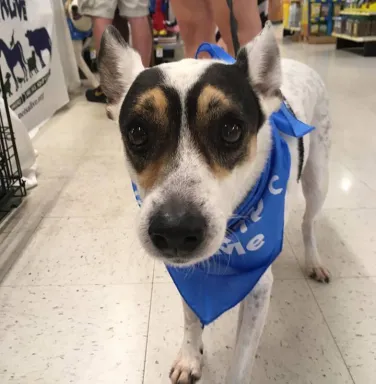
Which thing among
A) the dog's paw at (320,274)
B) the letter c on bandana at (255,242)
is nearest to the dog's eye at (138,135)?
the letter c on bandana at (255,242)

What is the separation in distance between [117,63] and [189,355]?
88cm

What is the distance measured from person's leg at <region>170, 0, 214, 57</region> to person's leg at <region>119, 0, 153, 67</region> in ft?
4.59

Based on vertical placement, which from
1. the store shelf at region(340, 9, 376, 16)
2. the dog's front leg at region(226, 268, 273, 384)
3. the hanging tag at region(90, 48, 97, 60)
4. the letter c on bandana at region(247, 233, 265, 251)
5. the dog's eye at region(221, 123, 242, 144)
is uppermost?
the dog's eye at region(221, 123, 242, 144)

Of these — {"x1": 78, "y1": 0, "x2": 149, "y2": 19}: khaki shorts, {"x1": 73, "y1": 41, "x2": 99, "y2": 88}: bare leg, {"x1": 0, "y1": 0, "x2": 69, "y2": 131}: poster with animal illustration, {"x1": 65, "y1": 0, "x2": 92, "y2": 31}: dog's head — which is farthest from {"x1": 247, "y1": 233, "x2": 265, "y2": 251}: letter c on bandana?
{"x1": 73, "y1": 41, "x2": 99, "y2": 88}: bare leg

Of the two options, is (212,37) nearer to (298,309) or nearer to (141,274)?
(141,274)

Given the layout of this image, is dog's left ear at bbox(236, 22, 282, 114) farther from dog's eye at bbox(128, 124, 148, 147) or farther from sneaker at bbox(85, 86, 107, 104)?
sneaker at bbox(85, 86, 107, 104)

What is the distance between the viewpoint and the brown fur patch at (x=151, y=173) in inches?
38.3

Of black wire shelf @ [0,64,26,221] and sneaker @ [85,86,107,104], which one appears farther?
sneaker @ [85,86,107,104]

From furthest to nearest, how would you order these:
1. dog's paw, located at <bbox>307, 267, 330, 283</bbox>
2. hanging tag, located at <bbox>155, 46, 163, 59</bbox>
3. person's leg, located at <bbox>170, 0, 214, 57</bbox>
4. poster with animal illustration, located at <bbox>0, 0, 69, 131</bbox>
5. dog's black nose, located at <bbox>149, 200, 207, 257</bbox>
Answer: hanging tag, located at <bbox>155, 46, 163, 59</bbox>
poster with animal illustration, located at <bbox>0, 0, 69, 131</bbox>
person's leg, located at <bbox>170, 0, 214, 57</bbox>
dog's paw, located at <bbox>307, 267, 330, 283</bbox>
dog's black nose, located at <bbox>149, 200, 207, 257</bbox>

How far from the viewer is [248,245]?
1.20 metres

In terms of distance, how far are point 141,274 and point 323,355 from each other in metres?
0.74

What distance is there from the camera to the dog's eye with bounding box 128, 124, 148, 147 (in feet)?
3.30

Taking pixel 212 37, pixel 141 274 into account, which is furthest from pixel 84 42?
pixel 141 274

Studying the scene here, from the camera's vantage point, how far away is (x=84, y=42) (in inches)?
196
